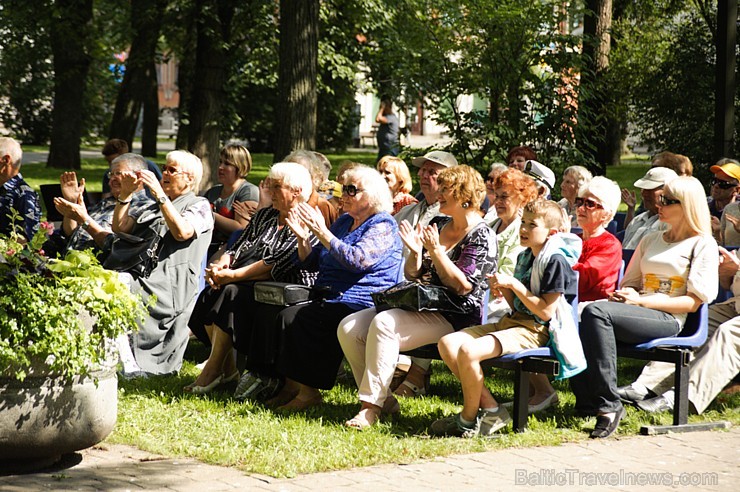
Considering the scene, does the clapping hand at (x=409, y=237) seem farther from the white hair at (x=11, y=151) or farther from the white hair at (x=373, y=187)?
the white hair at (x=11, y=151)

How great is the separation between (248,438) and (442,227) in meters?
1.88

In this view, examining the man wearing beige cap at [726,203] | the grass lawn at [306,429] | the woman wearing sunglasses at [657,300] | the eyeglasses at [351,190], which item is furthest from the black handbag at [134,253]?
the man wearing beige cap at [726,203]

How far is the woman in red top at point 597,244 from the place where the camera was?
22.0 feet

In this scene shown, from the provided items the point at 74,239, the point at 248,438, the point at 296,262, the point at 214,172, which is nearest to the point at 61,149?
the point at 214,172

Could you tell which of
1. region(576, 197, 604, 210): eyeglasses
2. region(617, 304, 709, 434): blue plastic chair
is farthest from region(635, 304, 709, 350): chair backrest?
region(576, 197, 604, 210): eyeglasses

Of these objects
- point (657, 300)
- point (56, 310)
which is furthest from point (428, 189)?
point (56, 310)

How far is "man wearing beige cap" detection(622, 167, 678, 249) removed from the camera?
26.4ft

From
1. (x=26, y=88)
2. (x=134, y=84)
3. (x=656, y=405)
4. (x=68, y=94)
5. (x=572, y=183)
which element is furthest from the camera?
(x=26, y=88)

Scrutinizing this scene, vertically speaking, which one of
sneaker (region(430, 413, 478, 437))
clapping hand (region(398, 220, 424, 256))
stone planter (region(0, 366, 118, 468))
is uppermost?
clapping hand (region(398, 220, 424, 256))

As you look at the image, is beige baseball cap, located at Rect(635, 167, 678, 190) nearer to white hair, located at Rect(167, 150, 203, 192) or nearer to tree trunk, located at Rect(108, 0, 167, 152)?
white hair, located at Rect(167, 150, 203, 192)

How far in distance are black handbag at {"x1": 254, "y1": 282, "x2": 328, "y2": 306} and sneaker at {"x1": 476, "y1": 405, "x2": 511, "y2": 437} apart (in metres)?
1.44

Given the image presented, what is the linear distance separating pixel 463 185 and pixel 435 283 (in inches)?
24.6

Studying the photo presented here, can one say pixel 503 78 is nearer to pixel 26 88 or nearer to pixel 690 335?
pixel 690 335

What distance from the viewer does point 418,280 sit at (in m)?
6.50
